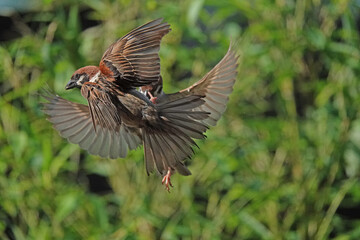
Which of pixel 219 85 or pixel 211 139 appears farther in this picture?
pixel 211 139

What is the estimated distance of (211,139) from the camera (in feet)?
5.27

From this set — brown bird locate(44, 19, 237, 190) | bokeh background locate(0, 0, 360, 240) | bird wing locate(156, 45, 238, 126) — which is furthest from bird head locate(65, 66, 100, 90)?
bokeh background locate(0, 0, 360, 240)

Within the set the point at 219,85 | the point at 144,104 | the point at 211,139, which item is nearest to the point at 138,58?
the point at 144,104

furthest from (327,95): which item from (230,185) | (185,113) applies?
(185,113)

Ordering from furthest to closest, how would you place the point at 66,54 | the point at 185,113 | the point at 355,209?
the point at 355,209 → the point at 66,54 → the point at 185,113

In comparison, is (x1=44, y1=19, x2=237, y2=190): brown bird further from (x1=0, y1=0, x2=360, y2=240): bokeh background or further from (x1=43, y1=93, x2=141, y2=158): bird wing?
(x1=0, y1=0, x2=360, y2=240): bokeh background

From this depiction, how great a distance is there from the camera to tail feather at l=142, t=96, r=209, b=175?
54 centimetres

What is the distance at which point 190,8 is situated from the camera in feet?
4.48

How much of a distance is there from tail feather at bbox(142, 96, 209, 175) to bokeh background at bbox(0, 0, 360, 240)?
2.68 feet

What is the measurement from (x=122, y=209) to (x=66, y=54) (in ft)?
1.55

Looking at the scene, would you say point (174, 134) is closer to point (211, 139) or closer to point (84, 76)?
point (84, 76)

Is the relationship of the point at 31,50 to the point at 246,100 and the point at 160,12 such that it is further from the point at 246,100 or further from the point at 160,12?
the point at 246,100

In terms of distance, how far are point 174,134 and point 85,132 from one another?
0.18 metres

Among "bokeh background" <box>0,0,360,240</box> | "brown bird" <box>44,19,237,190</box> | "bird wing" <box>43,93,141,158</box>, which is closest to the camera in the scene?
"brown bird" <box>44,19,237,190</box>
